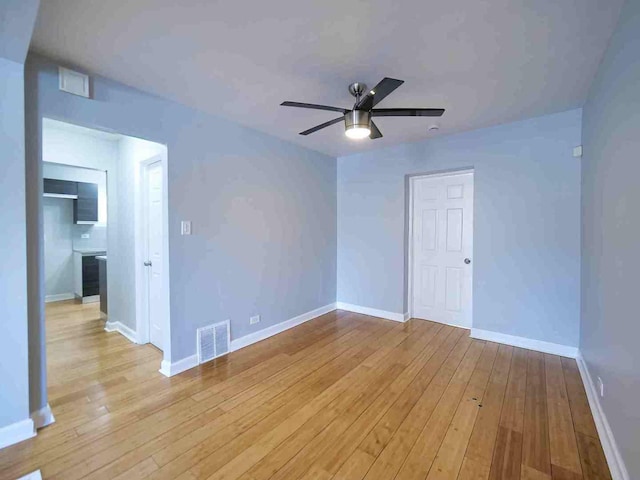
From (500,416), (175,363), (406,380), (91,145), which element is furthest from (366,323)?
Result: (91,145)

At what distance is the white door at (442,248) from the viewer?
3867mm

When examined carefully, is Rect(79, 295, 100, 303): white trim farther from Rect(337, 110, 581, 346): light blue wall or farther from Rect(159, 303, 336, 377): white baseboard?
Rect(337, 110, 581, 346): light blue wall

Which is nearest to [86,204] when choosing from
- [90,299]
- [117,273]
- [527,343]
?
[90,299]

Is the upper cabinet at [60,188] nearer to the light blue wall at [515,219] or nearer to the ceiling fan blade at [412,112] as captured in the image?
the light blue wall at [515,219]

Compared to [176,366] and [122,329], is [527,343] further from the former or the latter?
[122,329]

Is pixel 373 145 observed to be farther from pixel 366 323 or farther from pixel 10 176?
pixel 10 176

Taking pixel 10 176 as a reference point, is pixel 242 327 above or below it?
below

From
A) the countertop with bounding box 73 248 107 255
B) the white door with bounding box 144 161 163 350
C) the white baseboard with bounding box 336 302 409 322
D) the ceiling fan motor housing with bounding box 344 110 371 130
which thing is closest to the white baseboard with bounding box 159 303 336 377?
the white baseboard with bounding box 336 302 409 322

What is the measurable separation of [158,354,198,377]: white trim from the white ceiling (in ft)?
8.27

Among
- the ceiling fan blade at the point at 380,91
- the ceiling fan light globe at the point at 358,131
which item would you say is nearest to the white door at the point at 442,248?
the ceiling fan light globe at the point at 358,131

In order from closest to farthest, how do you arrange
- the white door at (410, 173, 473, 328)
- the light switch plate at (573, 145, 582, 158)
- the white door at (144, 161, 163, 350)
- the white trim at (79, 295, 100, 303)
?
the light switch plate at (573, 145, 582, 158) → the white door at (144, 161, 163, 350) → the white door at (410, 173, 473, 328) → the white trim at (79, 295, 100, 303)

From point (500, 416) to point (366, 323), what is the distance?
Result: 2144mm

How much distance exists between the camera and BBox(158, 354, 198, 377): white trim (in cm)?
267

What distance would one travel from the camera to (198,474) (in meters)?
1.58
